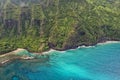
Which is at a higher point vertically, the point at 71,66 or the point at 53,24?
the point at 53,24

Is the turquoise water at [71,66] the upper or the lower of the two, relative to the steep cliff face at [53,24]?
lower

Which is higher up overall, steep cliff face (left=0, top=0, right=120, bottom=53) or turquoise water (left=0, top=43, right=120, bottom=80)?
steep cliff face (left=0, top=0, right=120, bottom=53)

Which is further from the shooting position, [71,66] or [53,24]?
[53,24]

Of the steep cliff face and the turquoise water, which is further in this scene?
the steep cliff face

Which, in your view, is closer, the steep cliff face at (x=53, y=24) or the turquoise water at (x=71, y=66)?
the turquoise water at (x=71, y=66)
